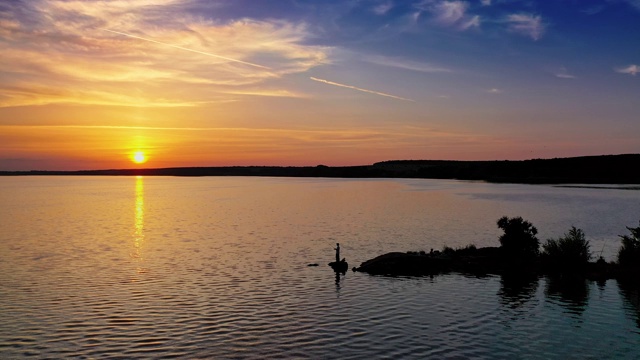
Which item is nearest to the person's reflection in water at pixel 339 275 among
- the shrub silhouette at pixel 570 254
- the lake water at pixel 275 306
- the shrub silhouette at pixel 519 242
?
the lake water at pixel 275 306

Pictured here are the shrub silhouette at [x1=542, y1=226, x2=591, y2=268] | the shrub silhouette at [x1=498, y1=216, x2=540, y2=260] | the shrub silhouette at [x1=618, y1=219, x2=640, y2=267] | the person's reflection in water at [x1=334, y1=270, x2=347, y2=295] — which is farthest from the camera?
the shrub silhouette at [x1=498, y1=216, x2=540, y2=260]

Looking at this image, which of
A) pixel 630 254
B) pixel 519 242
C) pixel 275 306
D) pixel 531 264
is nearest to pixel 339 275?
pixel 275 306

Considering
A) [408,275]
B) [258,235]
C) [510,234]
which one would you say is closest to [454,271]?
[408,275]

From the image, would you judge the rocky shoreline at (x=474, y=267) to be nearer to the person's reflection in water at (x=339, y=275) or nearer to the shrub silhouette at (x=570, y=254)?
the shrub silhouette at (x=570, y=254)

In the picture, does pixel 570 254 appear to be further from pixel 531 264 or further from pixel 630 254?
pixel 630 254

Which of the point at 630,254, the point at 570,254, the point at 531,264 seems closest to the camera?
the point at 630,254

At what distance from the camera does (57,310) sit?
3381 centimetres

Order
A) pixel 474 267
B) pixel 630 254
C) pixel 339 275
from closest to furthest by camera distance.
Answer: pixel 339 275 < pixel 630 254 < pixel 474 267

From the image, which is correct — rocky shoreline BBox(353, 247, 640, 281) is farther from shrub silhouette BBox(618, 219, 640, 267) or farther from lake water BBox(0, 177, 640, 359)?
lake water BBox(0, 177, 640, 359)

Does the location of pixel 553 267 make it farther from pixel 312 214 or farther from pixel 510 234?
pixel 312 214

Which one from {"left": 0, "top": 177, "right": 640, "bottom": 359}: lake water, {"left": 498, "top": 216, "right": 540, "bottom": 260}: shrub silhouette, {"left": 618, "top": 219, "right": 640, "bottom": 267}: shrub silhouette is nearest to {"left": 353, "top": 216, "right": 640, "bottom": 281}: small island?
{"left": 618, "top": 219, "right": 640, "bottom": 267}: shrub silhouette

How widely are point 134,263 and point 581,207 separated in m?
112

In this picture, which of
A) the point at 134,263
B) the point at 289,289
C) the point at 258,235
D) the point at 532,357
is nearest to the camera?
the point at 532,357

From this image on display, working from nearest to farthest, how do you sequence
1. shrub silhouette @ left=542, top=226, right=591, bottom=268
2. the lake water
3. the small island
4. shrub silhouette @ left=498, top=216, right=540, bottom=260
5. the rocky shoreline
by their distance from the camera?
1. the lake water
2. the rocky shoreline
3. the small island
4. shrub silhouette @ left=542, top=226, right=591, bottom=268
5. shrub silhouette @ left=498, top=216, right=540, bottom=260
